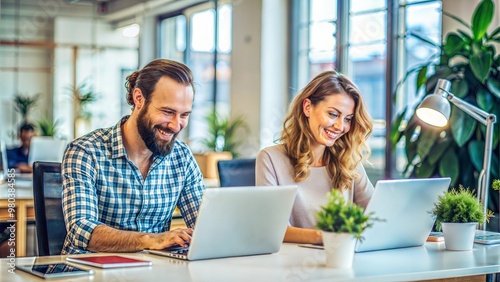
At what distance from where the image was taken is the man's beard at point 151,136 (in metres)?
2.42

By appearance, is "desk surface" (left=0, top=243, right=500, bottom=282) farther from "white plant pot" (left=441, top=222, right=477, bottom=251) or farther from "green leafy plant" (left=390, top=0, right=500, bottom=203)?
"green leafy plant" (left=390, top=0, right=500, bottom=203)

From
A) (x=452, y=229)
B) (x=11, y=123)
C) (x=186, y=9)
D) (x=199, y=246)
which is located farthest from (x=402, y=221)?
(x=11, y=123)

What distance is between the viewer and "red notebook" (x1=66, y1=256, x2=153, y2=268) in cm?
199

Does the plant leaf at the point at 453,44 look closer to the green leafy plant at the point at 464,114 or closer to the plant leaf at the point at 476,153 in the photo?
the green leafy plant at the point at 464,114

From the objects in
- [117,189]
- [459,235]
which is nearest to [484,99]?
[459,235]

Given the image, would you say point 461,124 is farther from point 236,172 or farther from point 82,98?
point 82,98

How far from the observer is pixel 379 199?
2252 millimetres

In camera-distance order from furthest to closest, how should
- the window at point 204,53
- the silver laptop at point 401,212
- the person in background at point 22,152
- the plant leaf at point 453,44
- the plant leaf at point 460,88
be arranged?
the window at point 204,53 < the person in background at point 22,152 < the plant leaf at point 453,44 < the plant leaf at point 460,88 < the silver laptop at point 401,212

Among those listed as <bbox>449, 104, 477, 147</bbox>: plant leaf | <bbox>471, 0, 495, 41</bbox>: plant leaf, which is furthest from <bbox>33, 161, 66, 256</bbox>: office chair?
<bbox>471, 0, 495, 41</bbox>: plant leaf

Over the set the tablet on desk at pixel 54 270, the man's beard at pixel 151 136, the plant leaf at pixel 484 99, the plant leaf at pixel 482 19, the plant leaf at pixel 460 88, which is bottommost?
the tablet on desk at pixel 54 270

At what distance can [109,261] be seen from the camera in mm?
2033

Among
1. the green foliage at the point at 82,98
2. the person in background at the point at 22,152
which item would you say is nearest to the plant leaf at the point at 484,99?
the person in background at the point at 22,152

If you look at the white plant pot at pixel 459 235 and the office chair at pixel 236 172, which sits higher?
the office chair at pixel 236 172

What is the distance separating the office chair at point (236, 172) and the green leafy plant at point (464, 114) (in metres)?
1.52
